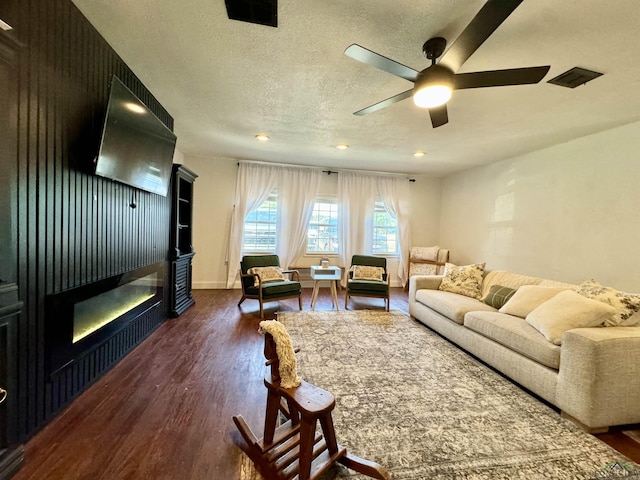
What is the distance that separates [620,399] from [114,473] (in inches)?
112

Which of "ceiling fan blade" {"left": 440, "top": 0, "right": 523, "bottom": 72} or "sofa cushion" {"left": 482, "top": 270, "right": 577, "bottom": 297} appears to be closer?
"ceiling fan blade" {"left": 440, "top": 0, "right": 523, "bottom": 72}

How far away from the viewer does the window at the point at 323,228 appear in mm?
5633

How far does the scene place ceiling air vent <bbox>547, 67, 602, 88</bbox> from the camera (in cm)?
202

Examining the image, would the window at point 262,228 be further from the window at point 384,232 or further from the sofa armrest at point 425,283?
the sofa armrest at point 425,283

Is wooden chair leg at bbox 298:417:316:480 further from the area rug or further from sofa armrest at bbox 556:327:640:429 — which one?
sofa armrest at bbox 556:327:640:429

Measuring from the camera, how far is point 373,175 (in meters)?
5.70

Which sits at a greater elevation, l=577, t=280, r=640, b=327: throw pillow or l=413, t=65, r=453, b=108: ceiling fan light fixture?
l=413, t=65, r=453, b=108: ceiling fan light fixture

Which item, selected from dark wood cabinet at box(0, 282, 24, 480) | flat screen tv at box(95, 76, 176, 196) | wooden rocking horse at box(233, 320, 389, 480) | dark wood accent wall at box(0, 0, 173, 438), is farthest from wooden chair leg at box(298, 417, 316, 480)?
flat screen tv at box(95, 76, 176, 196)

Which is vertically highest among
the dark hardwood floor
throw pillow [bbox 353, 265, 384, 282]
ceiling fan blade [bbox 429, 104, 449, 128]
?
ceiling fan blade [bbox 429, 104, 449, 128]

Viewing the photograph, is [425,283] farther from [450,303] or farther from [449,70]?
[449,70]

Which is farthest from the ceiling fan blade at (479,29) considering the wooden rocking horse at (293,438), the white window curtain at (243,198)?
the white window curtain at (243,198)

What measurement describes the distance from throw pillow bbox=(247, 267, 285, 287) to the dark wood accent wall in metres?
1.91

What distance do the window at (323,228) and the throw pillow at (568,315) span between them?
153 inches

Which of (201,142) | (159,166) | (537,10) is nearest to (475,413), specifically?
(537,10)
